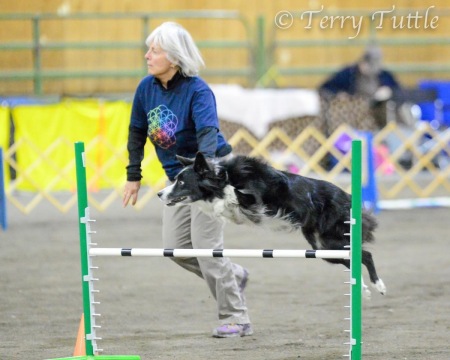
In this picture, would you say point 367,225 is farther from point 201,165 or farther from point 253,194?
point 201,165

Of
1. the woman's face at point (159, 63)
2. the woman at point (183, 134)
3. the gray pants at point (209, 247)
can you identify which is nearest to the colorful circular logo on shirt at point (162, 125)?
the woman at point (183, 134)

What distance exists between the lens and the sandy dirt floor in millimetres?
5398

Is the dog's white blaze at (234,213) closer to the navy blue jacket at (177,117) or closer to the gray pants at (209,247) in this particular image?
the navy blue jacket at (177,117)

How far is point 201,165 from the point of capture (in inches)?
187

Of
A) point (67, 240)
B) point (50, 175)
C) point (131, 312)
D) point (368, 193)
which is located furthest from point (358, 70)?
point (131, 312)

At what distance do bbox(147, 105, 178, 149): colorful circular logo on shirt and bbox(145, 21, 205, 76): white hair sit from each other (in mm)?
232

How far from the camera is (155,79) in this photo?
5387 mm

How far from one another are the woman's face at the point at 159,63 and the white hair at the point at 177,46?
0.8 inches

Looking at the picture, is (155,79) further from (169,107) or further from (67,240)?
(67,240)

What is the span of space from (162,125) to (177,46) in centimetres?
42

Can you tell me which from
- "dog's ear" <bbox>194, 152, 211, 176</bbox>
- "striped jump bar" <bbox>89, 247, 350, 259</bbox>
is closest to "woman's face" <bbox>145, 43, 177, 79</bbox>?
"dog's ear" <bbox>194, 152, 211, 176</bbox>

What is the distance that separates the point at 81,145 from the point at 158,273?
11.5 feet

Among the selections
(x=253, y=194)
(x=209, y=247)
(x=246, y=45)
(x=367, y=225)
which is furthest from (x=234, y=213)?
(x=246, y=45)

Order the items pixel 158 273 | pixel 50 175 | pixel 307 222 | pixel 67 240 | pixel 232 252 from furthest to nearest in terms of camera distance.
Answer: pixel 50 175
pixel 67 240
pixel 158 273
pixel 307 222
pixel 232 252
